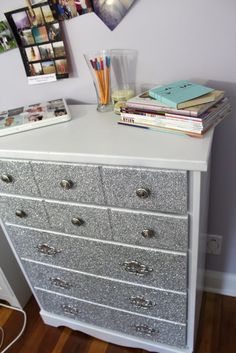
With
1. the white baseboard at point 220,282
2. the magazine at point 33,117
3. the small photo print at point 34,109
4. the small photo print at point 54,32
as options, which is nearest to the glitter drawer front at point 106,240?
the magazine at point 33,117

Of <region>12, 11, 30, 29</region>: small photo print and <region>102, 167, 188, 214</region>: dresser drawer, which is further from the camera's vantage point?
<region>12, 11, 30, 29</region>: small photo print

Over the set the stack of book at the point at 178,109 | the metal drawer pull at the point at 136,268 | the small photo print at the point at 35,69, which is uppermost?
the small photo print at the point at 35,69

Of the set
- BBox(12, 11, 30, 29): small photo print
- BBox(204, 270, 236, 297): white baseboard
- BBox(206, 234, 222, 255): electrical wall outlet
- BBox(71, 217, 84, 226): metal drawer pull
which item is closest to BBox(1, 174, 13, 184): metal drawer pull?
BBox(71, 217, 84, 226): metal drawer pull

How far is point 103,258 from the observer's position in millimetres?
1003

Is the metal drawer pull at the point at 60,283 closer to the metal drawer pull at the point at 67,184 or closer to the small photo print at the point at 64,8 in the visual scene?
the metal drawer pull at the point at 67,184

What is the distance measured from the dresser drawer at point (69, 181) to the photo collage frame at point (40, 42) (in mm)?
452

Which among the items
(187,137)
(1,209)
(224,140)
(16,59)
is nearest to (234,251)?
(224,140)

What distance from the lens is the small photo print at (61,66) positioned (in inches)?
43.4

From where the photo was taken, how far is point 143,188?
78 centimetres

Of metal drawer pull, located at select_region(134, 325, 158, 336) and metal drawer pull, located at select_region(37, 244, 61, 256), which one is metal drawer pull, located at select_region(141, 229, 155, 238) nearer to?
metal drawer pull, located at select_region(37, 244, 61, 256)

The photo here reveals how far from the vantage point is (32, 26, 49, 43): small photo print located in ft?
3.52

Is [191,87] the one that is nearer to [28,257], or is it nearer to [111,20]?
[111,20]

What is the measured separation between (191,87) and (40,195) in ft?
1.88

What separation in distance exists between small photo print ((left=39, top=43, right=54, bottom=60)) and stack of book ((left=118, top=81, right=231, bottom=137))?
419 mm
